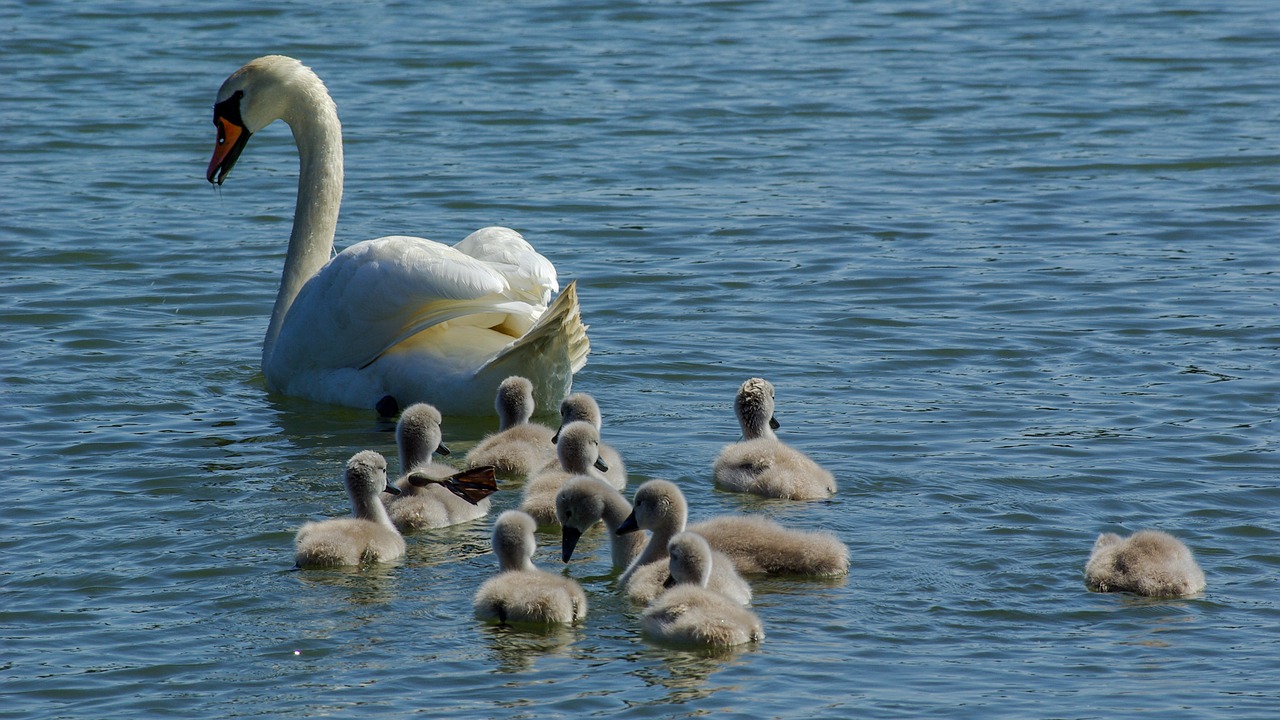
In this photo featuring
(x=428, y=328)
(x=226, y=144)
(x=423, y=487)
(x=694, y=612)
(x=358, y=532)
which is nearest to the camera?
(x=694, y=612)

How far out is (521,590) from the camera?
6.88 m

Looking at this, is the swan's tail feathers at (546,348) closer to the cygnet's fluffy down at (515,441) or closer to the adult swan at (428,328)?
the adult swan at (428,328)

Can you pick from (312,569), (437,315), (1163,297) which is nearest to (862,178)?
(1163,297)

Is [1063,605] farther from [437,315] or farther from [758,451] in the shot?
[437,315]

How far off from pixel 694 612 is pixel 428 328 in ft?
12.7

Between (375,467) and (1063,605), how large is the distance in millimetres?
2735

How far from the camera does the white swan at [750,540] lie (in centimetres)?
734

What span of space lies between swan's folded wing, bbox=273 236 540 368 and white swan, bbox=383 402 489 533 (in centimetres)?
105

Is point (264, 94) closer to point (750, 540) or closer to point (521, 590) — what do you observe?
point (750, 540)

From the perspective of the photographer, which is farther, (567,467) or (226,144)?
(226,144)

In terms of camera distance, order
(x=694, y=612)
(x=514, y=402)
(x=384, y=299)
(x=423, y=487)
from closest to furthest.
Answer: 1. (x=694, y=612)
2. (x=423, y=487)
3. (x=514, y=402)
4. (x=384, y=299)

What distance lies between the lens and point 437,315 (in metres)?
9.92

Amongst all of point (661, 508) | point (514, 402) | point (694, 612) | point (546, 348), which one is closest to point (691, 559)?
point (694, 612)

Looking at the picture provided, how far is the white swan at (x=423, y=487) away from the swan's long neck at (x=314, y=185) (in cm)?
269
